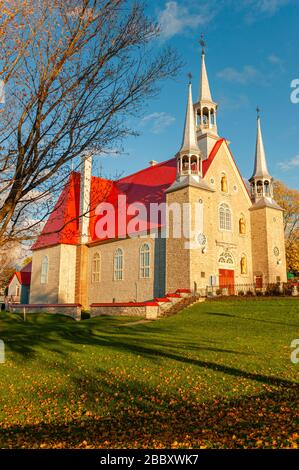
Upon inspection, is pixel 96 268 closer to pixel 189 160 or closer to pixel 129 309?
pixel 129 309

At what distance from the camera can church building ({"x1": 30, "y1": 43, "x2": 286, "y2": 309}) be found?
27.6m

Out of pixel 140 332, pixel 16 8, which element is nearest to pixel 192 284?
pixel 140 332

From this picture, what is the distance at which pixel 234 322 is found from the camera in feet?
59.6

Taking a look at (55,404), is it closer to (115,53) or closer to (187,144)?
(115,53)

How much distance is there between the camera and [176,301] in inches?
966

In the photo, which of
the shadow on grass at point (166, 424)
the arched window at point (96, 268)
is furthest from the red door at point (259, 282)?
the shadow on grass at point (166, 424)

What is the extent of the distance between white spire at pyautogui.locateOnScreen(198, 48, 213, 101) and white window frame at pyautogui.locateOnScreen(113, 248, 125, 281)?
1526 cm

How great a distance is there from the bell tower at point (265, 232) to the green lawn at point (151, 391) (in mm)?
16766

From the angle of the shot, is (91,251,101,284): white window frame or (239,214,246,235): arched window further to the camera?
(91,251,101,284): white window frame

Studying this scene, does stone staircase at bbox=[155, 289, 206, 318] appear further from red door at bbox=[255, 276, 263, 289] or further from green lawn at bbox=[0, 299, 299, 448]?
green lawn at bbox=[0, 299, 299, 448]

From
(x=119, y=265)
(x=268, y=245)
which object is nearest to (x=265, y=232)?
(x=268, y=245)

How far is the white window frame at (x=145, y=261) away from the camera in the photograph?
2922 centimetres

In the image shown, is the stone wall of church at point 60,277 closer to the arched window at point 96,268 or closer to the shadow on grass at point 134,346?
the arched window at point 96,268

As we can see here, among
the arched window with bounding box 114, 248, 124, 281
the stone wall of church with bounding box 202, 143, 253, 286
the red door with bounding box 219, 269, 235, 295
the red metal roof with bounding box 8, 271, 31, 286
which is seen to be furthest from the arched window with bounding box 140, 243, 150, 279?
the red metal roof with bounding box 8, 271, 31, 286
